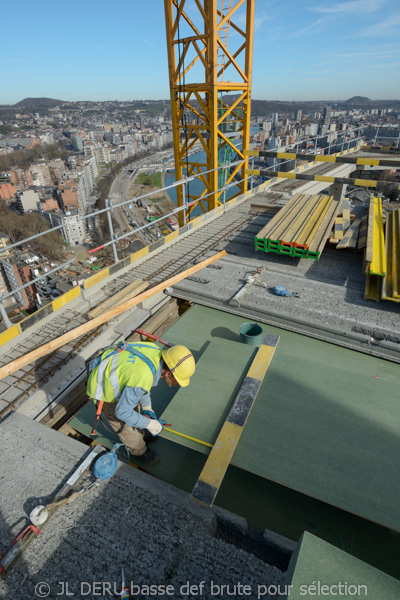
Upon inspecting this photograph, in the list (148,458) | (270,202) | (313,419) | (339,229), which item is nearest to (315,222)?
(339,229)

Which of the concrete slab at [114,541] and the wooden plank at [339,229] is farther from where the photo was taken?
the wooden plank at [339,229]

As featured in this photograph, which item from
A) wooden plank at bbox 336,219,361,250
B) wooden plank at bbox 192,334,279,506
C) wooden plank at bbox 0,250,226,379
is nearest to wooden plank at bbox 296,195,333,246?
wooden plank at bbox 336,219,361,250

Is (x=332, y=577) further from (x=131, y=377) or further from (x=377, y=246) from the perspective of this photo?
(x=377, y=246)

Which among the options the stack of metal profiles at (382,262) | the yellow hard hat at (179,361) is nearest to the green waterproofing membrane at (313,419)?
the yellow hard hat at (179,361)

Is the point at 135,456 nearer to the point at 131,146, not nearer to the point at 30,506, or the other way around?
the point at 30,506

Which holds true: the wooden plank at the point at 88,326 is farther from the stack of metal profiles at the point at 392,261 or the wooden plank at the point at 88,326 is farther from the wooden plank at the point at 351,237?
the stack of metal profiles at the point at 392,261

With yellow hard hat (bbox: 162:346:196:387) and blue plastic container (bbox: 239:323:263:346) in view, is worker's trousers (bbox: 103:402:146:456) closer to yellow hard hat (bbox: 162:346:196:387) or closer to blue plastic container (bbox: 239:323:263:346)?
yellow hard hat (bbox: 162:346:196:387)
